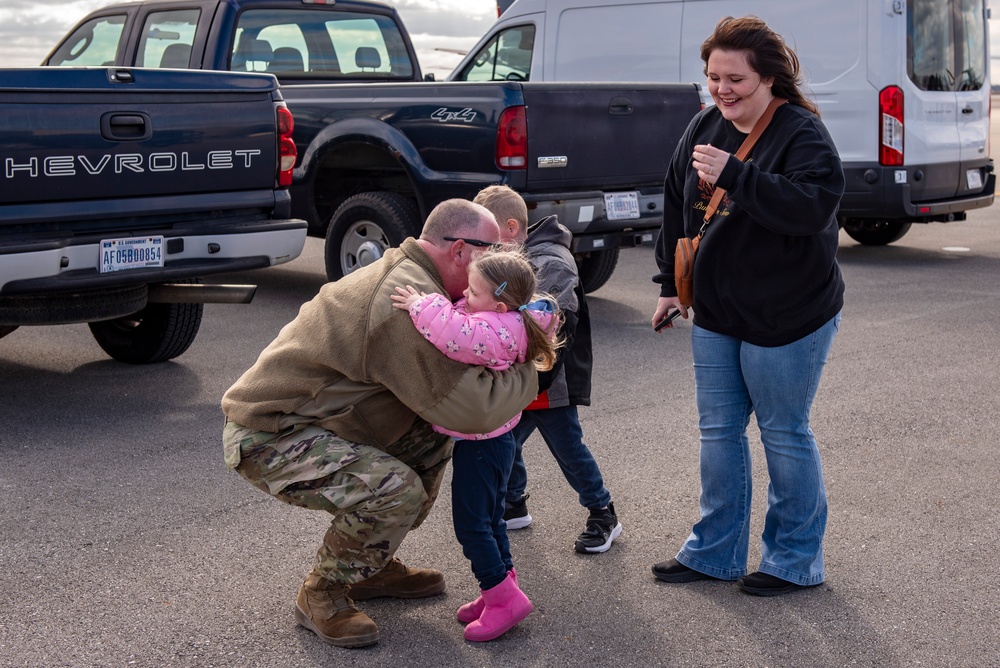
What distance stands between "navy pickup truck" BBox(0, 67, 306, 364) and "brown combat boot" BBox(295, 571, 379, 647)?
243 centimetres

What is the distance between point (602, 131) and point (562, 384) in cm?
391

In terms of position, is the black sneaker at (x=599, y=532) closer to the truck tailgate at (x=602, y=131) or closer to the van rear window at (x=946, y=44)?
the truck tailgate at (x=602, y=131)

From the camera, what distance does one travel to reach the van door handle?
7.68 meters

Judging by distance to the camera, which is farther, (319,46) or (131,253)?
(319,46)

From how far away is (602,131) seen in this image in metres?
7.65

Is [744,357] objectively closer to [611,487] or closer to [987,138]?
[611,487]

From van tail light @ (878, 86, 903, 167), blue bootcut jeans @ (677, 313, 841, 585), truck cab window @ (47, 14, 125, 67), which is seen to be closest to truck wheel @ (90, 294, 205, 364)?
truck cab window @ (47, 14, 125, 67)

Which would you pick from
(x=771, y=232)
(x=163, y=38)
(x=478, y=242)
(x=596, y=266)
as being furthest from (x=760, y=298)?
(x=163, y=38)

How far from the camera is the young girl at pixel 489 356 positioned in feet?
10.4

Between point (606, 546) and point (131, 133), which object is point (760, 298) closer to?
point (606, 546)

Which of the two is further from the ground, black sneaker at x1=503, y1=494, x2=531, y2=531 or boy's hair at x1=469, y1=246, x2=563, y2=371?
boy's hair at x1=469, y1=246, x2=563, y2=371

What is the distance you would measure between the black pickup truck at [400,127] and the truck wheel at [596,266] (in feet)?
0.03

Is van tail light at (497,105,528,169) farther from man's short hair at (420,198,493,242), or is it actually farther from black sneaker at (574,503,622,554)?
man's short hair at (420,198,493,242)

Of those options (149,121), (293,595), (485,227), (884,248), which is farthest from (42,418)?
(884,248)
